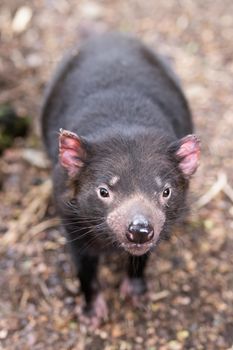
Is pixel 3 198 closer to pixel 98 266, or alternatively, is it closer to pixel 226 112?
pixel 98 266

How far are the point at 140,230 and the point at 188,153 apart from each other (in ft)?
2.17

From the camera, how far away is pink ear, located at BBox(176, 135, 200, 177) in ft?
10.8

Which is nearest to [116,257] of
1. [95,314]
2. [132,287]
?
[132,287]

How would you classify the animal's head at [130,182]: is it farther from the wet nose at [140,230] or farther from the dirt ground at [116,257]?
the dirt ground at [116,257]

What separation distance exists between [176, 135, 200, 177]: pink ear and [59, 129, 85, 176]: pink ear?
0.54 metres

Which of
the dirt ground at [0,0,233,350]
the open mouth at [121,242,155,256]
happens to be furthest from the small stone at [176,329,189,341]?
the open mouth at [121,242,155,256]

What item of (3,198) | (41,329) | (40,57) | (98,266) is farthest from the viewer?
(40,57)

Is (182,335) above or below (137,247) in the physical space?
below

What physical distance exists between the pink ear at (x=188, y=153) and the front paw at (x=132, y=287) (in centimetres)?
111

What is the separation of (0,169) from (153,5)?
2947 millimetres

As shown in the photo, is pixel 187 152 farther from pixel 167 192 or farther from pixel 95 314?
pixel 95 314

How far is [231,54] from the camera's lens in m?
6.23

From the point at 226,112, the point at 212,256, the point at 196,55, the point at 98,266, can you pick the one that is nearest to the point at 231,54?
the point at 196,55

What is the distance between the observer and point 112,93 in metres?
3.85
